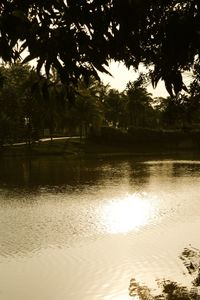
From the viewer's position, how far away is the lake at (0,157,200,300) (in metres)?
14.8

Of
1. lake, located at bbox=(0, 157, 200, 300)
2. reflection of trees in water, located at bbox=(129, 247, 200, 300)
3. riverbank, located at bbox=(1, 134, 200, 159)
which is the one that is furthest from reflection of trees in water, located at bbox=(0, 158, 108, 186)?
reflection of trees in water, located at bbox=(129, 247, 200, 300)

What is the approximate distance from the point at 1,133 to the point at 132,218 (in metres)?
52.7

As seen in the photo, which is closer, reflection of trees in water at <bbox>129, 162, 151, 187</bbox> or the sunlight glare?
the sunlight glare

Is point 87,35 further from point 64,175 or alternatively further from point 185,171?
point 185,171

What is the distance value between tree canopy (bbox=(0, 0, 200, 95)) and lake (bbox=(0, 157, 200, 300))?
997 cm

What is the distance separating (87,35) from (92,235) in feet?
57.3

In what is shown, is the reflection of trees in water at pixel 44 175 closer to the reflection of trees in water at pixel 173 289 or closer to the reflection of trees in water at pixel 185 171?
the reflection of trees in water at pixel 185 171

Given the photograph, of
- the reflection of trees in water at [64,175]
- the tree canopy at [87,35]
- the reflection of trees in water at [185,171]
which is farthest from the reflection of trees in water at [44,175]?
the tree canopy at [87,35]

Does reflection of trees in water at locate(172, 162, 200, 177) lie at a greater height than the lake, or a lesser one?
greater

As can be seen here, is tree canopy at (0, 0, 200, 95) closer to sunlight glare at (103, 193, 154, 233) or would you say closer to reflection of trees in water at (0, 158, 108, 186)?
sunlight glare at (103, 193, 154, 233)

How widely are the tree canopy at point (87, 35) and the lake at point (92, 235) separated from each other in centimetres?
997

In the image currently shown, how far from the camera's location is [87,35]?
4.27 m

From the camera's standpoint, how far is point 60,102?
528cm

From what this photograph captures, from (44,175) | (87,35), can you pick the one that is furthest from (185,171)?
(87,35)
